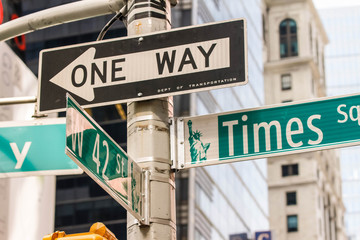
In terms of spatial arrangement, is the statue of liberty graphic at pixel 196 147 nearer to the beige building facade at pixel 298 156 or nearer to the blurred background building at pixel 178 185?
the blurred background building at pixel 178 185

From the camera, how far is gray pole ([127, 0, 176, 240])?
579 cm

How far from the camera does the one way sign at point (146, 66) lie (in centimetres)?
602

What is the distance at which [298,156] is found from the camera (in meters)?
92.1

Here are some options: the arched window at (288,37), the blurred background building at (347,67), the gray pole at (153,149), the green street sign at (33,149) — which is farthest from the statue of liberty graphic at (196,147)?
the blurred background building at (347,67)

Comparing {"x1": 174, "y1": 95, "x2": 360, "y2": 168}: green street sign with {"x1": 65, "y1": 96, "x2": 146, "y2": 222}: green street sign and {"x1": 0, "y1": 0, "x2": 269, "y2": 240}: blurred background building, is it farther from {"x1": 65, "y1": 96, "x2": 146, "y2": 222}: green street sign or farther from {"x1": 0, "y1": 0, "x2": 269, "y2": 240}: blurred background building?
{"x1": 0, "y1": 0, "x2": 269, "y2": 240}: blurred background building

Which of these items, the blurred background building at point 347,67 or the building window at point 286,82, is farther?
the blurred background building at point 347,67

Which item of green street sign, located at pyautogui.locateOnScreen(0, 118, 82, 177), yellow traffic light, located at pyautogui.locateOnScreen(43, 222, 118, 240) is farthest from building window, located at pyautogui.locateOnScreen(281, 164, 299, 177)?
yellow traffic light, located at pyautogui.locateOnScreen(43, 222, 118, 240)

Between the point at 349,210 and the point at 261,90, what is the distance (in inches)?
4761

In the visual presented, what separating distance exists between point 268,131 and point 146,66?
108 cm

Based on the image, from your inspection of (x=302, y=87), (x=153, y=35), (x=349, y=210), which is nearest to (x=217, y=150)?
(x=153, y=35)

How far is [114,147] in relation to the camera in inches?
225

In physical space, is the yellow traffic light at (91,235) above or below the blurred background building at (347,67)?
below

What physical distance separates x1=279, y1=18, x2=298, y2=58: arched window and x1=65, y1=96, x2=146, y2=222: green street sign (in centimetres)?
9585

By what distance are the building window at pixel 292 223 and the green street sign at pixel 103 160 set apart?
85489 mm
